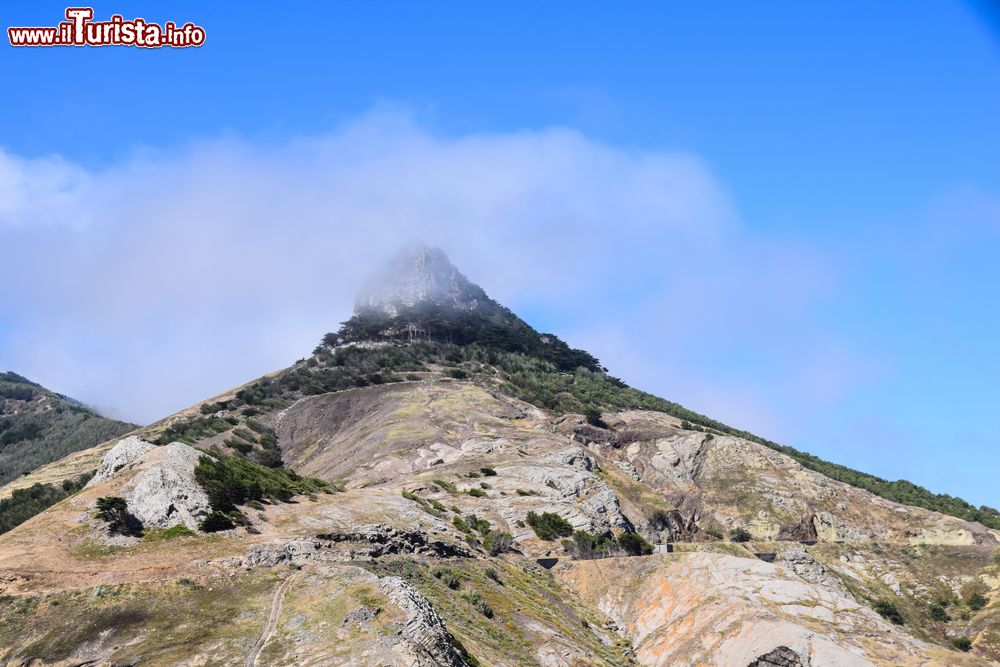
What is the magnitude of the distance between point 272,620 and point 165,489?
530 inches

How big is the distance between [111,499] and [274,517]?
9166 mm

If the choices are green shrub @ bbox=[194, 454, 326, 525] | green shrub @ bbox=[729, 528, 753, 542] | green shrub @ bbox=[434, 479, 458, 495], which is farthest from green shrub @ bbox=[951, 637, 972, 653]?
green shrub @ bbox=[194, 454, 326, 525]

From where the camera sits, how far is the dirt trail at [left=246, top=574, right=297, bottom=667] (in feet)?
94.1

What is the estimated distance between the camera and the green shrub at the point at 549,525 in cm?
6178

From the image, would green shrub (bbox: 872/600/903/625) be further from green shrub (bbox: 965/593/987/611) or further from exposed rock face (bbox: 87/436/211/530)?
exposed rock face (bbox: 87/436/211/530)

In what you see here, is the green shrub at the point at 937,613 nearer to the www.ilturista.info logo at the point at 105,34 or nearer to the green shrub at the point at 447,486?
the green shrub at the point at 447,486

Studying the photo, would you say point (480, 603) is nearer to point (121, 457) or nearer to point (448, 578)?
point (448, 578)

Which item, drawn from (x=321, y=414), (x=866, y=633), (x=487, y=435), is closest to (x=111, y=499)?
(x=866, y=633)

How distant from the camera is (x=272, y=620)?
31609 mm

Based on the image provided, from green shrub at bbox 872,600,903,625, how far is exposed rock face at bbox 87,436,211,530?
192 ft

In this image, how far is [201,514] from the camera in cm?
→ 4034

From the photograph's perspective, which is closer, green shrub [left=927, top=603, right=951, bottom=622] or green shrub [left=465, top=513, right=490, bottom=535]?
green shrub [left=465, top=513, right=490, bottom=535]

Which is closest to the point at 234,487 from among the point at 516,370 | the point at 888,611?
the point at 888,611

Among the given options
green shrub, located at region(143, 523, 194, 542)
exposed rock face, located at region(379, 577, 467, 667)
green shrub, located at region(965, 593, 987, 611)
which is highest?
green shrub, located at region(143, 523, 194, 542)
